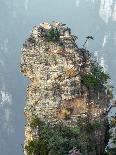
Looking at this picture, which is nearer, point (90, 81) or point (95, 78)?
point (90, 81)

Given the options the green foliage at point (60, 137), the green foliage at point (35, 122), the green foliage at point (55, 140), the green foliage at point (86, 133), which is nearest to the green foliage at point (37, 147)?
the green foliage at point (55, 140)

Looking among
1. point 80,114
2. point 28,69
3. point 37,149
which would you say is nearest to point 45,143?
point 37,149

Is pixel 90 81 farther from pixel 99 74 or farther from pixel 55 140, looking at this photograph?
pixel 55 140

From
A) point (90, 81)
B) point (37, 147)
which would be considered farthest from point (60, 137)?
point (90, 81)

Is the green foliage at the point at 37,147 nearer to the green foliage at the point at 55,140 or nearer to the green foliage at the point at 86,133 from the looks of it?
the green foliage at the point at 55,140

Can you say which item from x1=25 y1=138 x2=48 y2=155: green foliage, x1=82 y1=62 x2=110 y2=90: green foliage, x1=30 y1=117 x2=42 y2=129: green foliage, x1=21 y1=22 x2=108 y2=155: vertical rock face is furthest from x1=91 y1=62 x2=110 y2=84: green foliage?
x1=25 y1=138 x2=48 y2=155: green foliage
